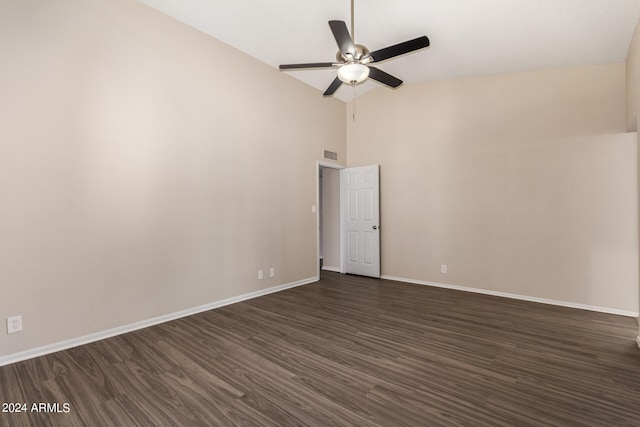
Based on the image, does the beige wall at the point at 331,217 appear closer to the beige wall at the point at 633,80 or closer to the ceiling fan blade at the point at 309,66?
the ceiling fan blade at the point at 309,66

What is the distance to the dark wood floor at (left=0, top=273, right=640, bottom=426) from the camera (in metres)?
1.88

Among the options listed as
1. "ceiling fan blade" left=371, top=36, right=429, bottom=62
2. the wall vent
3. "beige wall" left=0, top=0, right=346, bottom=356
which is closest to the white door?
the wall vent

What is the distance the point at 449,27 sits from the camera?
352 cm

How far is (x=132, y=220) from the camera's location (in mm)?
3238

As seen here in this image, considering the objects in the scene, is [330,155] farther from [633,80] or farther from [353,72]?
[633,80]

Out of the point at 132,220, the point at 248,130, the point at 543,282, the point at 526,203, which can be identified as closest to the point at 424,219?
the point at 526,203

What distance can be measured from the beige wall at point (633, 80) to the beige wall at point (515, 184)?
21 cm

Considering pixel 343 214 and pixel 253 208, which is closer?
pixel 253 208

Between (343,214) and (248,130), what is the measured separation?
2.69 m

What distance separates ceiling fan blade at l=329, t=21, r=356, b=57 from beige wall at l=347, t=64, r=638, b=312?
2.98 meters

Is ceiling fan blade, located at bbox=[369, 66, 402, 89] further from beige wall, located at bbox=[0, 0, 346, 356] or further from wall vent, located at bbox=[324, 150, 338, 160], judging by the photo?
wall vent, located at bbox=[324, 150, 338, 160]

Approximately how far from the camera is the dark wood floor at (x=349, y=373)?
188 cm

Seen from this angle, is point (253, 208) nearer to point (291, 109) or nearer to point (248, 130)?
point (248, 130)

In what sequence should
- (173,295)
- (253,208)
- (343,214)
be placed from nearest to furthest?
(173,295)
(253,208)
(343,214)
